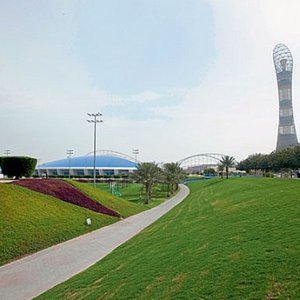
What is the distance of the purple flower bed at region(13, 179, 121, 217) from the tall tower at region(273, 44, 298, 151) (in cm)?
7750

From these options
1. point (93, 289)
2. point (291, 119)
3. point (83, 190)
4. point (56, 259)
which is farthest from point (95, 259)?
point (291, 119)

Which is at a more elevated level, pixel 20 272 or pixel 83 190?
pixel 83 190

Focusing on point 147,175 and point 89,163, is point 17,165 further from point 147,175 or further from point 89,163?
point 89,163

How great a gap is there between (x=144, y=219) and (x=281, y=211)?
13082mm

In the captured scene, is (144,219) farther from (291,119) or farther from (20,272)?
(291,119)

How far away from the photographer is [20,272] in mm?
11570

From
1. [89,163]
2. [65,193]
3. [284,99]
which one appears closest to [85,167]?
[89,163]

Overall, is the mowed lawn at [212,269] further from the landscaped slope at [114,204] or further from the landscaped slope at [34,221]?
the landscaped slope at [114,204]

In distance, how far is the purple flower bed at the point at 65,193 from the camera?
2383 cm

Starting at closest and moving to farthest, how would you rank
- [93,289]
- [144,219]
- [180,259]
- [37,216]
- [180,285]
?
[180,285] → [93,289] → [180,259] → [37,216] → [144,219]

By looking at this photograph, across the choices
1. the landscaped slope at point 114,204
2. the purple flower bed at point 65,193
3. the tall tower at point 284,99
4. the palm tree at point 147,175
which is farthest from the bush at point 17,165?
the tall tower at point 284,99

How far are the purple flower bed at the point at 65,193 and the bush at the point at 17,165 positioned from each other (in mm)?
4356

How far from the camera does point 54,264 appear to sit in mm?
12523

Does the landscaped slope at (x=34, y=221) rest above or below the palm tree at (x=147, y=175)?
below
